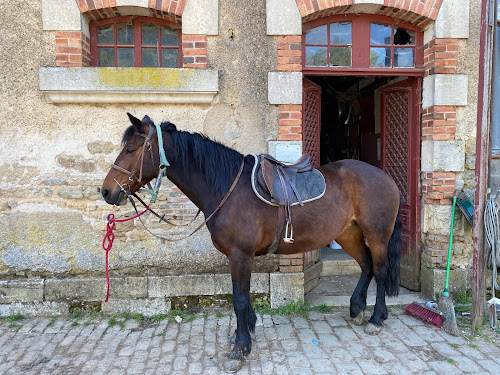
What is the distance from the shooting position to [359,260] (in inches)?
154

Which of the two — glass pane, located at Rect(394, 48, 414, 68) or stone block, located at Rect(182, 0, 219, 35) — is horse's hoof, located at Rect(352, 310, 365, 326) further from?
stone block, located at Rect(182, 0, 219, 35)

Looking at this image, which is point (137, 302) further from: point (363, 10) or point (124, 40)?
point (363, 10)

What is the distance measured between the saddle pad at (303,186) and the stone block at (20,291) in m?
2.87

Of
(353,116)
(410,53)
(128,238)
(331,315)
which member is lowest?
(331,315)

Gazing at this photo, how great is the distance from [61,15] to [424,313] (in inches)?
206

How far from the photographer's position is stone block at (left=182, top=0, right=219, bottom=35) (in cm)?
395

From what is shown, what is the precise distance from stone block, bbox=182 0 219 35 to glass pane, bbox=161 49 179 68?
41 centimetres

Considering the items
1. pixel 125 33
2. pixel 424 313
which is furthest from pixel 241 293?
pixel 125 33

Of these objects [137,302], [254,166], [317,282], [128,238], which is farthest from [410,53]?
[137,302]

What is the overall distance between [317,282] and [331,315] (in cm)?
100

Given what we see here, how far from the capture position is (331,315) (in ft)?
13.2

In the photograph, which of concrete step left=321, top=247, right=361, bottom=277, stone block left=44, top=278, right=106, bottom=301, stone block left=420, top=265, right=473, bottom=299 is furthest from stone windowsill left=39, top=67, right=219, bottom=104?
stone block left=420, top=265, right=473, bottom=299

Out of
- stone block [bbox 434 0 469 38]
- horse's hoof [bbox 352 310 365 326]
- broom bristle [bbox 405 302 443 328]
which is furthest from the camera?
stone block [bbox 434 0 469 38]

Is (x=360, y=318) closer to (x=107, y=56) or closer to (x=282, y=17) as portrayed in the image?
(x=282, y=17)
